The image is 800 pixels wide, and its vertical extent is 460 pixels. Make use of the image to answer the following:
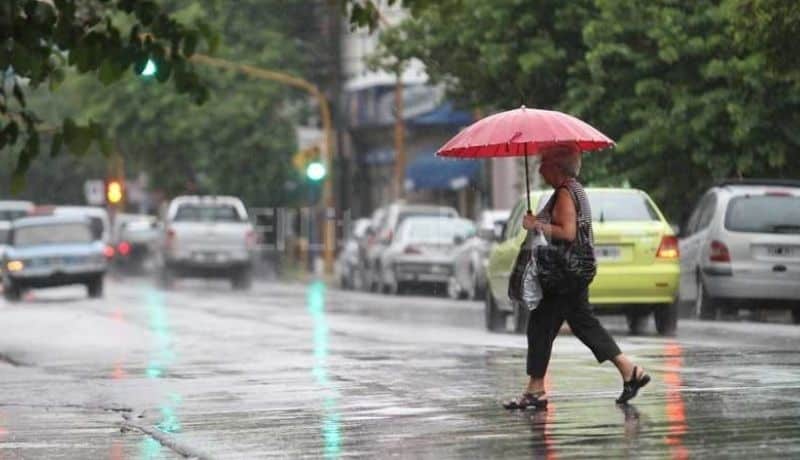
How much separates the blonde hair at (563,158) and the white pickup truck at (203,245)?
3391 cm

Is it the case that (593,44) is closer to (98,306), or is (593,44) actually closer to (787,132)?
(787,132)

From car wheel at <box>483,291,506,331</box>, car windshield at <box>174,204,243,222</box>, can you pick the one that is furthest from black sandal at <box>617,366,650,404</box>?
car windshield at <box>174,204,243,222</box>

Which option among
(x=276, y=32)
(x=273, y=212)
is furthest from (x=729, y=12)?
(x=273, y=212)

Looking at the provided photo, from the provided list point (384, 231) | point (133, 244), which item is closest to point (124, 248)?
point (133, 244)

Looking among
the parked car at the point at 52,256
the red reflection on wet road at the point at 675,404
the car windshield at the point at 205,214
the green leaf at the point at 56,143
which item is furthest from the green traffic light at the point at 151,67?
the car windshield at the point at 205,214

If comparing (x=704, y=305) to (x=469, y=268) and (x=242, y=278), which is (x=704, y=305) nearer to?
(x=469, y=268)

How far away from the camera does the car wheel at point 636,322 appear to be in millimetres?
23480

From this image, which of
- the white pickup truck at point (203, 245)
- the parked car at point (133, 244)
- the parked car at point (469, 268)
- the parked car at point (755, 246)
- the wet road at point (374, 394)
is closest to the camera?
the wet road at point (374, 394)

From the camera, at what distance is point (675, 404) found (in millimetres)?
13125

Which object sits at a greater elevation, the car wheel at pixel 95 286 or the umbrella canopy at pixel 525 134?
the umbrella canopy at pixel 525 134

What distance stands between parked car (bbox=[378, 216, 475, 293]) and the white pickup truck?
5.80 meters

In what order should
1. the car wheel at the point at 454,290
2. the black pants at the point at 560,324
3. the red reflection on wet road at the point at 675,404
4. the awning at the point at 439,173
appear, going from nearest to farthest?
the red reflection on wet road at the point at 675,404, the black pants at the point at 560,324, the car wheel at the point at 454,290, the awning at the point at 439,173

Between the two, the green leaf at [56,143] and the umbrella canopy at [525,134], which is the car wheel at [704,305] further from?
the green leaf at [56,143]

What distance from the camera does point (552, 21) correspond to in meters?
35.5
